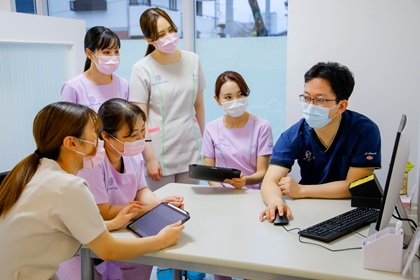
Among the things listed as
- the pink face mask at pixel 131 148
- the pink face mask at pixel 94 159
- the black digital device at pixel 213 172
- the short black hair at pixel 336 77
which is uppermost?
the short black hair at pixel 336 77

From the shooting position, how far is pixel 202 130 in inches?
97.7

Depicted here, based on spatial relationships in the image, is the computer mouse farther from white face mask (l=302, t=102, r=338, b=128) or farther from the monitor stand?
white face mask (l=302, t=102, r=338, b=128)

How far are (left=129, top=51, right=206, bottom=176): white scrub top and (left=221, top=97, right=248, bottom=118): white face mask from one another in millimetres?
289

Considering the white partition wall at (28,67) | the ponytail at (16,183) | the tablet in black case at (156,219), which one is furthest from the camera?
the white partition wall at (28,67)

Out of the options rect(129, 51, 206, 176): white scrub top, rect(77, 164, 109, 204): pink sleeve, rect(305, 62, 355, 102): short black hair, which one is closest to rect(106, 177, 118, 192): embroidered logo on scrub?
rect(77, 164, 109, 204): pink sleeve

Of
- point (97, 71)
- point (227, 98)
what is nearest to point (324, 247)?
point (227, 98)

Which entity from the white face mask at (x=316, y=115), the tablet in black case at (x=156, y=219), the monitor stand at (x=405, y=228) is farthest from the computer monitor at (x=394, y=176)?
the tablet in black case at (x=156, y=219)

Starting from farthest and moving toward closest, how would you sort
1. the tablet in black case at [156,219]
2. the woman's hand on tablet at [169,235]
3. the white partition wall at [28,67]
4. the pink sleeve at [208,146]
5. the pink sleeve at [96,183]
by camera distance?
1. the white partition wall at [28,67]
2. the pink sleeve at [208,146]
3. the pink sleeve at [96,183]
4. the tablet in black case at [156,219]
5. the woman's hand on tablet at [169,235]

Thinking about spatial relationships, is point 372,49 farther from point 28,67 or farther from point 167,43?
point 28,67

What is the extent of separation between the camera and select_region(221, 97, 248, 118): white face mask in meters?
2.11

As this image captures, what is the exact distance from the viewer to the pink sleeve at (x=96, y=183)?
5.16ft

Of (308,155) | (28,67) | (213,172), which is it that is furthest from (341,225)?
(28,67)

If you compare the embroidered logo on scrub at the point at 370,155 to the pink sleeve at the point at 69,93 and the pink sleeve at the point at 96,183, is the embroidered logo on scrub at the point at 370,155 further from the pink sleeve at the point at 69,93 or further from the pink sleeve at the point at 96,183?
the pink sleeve at the point at 69,93

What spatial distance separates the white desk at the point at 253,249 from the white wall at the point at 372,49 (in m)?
0.80
